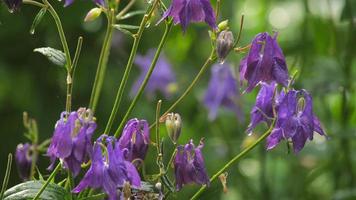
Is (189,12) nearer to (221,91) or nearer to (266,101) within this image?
(266,101)

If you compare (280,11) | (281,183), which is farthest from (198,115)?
(280,11)

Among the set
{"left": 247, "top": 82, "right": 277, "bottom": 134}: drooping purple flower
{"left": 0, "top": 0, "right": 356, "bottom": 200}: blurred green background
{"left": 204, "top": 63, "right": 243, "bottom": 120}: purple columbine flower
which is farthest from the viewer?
{"left": 204, "top": 63, "right": 243, "bottom": 120}: purple columbine flower

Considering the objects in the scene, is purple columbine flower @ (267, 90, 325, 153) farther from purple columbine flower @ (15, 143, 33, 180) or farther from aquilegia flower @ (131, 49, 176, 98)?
aquilegia flower @ (131, 49, 176, 98)

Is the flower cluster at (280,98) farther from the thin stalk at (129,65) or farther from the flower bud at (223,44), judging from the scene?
the thin stalk at (129,65)

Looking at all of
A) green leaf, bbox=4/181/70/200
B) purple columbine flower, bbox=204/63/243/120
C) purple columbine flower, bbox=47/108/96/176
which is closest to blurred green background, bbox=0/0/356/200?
purple columbine flower, bbox=204/63/243/120


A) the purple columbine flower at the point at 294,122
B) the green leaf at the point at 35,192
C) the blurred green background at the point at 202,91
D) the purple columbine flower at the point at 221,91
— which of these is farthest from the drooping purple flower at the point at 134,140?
the purple columbine flower at the point at 221,91

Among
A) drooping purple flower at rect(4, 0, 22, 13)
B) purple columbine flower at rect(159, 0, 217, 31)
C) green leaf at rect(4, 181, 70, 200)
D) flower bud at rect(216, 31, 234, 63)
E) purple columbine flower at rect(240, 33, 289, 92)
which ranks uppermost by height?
drooping purple flower at rect(4, 0, 22, 13)

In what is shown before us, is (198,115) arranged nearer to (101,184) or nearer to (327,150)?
(327,150)
